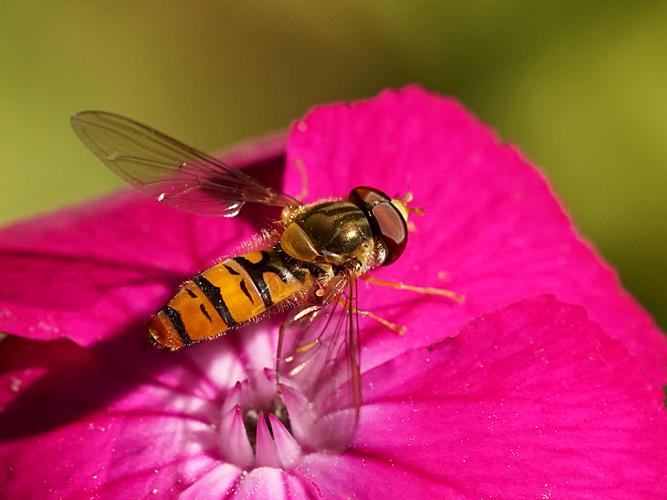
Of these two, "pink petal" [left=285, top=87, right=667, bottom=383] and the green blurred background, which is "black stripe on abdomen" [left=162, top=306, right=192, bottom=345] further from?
the green blurred background

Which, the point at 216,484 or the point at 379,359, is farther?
the point at 379,359

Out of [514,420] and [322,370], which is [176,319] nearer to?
[322,370]

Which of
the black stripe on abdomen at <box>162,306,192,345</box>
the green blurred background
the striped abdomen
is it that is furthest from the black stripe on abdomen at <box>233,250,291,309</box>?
the green blurred background

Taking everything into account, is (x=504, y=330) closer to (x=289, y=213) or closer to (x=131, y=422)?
(x=289, y=213)

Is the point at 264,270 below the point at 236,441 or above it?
above

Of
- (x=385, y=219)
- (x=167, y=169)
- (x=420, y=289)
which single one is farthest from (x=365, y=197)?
(x=167, y=169)

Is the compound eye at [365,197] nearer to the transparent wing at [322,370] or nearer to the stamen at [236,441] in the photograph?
the transparent wing at [322,370]

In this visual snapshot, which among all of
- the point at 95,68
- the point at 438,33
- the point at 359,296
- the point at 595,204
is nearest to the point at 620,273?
the point at 595,204
